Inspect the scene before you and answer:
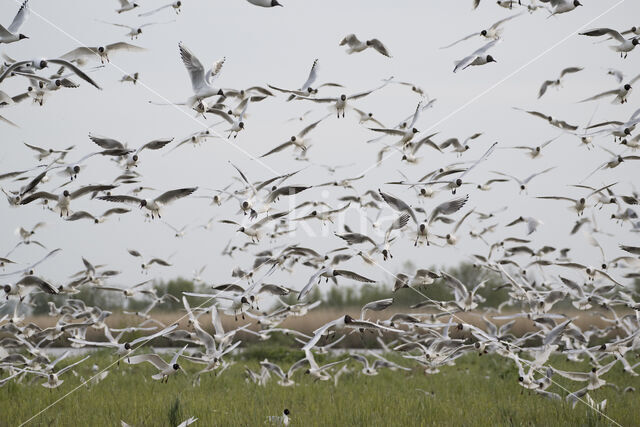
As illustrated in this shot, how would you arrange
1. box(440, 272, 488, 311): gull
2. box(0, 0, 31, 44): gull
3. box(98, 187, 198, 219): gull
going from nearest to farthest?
box(0, 0, 31, 44): gull < box(440, 272, 488, 311): gull < box(98, 187, 198, 219): gull

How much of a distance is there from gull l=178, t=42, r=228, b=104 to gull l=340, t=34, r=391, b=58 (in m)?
2.39

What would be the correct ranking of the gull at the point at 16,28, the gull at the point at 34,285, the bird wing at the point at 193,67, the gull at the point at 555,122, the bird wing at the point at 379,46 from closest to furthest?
the gull at the point at 16,28 < the gull at the point at 34,285 < the bird wing at the point at 193,67 < the bird wing at the point at 379,46 < the gull at the point at 555,122

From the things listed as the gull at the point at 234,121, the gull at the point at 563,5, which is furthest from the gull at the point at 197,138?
the gull at the point at 563,5

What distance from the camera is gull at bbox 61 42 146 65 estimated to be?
952cm

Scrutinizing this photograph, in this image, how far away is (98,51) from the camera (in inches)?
400

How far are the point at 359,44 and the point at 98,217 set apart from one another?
18.8 ft

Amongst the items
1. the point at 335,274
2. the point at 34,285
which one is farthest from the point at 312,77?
the point at 34,285

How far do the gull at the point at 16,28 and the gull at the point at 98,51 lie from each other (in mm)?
1210

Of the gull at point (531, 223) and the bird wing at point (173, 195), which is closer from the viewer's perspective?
the bird wing at point (173, 195)

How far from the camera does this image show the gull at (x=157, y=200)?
29.8 ft

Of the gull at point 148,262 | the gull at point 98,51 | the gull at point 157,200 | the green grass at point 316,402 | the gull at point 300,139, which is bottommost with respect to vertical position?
the green grass at point 316,402

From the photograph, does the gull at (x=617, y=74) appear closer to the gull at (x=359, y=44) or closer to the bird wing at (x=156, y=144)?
the gull at (x=359, y=44)

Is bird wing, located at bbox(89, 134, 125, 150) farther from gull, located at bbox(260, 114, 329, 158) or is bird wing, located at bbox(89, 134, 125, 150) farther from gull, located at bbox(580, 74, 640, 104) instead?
gull, located at bbox(580, 74, 640, 104)

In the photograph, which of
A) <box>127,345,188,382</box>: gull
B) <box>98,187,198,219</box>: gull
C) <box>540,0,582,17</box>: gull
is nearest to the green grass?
<box>127,345,188,382</box>: gull
